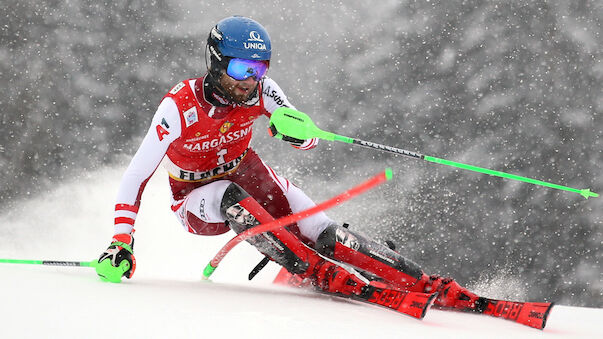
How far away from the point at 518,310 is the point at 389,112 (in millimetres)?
4499

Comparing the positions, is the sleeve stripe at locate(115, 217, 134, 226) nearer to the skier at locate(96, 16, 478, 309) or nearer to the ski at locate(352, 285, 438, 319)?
the skier at locate(96, 16, 478, 309)

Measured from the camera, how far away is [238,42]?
3410 mm

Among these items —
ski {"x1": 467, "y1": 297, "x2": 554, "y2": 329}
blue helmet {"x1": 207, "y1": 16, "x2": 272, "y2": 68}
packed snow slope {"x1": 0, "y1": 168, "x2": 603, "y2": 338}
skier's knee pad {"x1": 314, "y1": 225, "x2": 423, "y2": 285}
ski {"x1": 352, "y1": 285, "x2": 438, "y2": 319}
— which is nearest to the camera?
packed snow slope {"x1": 0, "y1": 168, "x2": 603, "y2": 338}

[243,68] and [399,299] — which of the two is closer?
[399,299]

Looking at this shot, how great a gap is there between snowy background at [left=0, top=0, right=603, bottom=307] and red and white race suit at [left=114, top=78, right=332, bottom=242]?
3.19 m

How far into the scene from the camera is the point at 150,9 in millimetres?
7785

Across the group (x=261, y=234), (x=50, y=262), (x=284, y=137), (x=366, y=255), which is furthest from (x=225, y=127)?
(x=50, y=262)

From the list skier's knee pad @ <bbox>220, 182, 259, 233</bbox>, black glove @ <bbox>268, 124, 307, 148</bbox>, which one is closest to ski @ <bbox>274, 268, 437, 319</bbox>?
skier's knee pad @ <bbox>220, 182, 259, 233</bbox>

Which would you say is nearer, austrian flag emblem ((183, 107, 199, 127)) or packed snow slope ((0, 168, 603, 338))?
packed snow slope ((0, 168, 603, 338))

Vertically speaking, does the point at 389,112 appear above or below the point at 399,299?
above

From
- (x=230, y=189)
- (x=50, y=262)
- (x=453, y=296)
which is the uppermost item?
(x=453, y=296)

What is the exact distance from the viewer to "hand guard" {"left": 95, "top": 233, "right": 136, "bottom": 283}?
3.29 meters

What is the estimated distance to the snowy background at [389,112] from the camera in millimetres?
7195

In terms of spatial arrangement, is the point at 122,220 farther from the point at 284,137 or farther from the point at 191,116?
the point at 284,137
